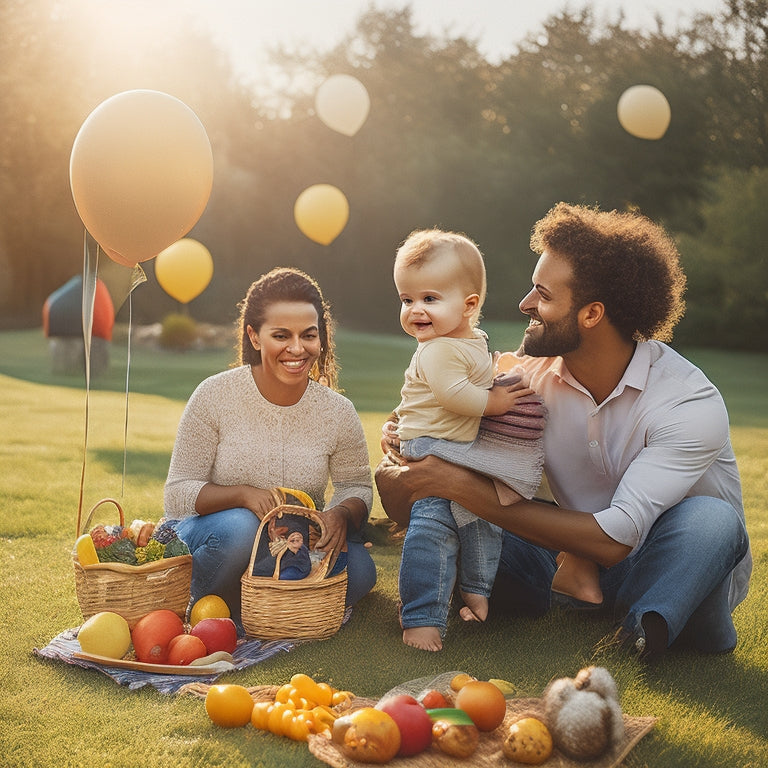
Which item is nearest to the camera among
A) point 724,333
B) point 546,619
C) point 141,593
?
point 141,593

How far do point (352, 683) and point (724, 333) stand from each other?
2234cm

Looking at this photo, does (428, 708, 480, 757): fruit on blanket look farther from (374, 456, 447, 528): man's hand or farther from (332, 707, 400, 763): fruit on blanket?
(374, 456, 447, 528): man's hand

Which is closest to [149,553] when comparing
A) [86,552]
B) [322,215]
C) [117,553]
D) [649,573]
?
[117,553]

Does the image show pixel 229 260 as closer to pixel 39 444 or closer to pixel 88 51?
pixel 88 51

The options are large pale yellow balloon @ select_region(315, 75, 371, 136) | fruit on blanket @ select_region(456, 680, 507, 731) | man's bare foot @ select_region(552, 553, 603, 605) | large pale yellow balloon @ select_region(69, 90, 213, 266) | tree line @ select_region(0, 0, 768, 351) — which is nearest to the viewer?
fruit on blanket @ select_region(456, 680, 507, 731)

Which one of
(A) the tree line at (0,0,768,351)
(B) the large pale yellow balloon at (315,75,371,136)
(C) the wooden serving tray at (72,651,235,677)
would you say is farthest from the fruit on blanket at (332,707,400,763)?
(B) the large pale yellow balloon at (315,75,371,136)

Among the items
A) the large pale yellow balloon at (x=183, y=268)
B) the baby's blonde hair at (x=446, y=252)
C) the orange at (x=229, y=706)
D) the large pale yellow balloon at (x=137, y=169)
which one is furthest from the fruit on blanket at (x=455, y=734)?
the large pale yellow balloon at (x=183, y=268)

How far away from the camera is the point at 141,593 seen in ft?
11.2

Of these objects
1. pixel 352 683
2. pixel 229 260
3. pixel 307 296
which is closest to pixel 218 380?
pixel 307 296

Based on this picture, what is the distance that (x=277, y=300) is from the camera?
12.5 feet

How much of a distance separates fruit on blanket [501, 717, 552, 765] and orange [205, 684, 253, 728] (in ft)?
2.58

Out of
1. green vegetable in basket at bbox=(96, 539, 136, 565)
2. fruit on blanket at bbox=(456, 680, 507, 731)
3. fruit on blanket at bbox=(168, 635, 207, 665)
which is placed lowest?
fruit on blanket at bbox=(168, 635, 207, 665)

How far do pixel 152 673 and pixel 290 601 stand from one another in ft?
1.81

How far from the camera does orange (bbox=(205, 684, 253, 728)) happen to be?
2.76 meters
